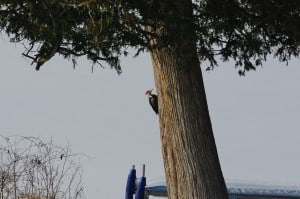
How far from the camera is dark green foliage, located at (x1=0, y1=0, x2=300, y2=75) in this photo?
6102 millimetres

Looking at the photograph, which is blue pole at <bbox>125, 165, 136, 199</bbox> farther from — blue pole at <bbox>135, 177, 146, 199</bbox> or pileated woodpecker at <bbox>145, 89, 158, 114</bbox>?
pileated woodpecker at <bbox>145, 89, 158, 114</bbox>

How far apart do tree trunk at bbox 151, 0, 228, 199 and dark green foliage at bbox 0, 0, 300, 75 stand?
35 centimetres

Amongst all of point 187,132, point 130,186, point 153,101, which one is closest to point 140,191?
point 130,186

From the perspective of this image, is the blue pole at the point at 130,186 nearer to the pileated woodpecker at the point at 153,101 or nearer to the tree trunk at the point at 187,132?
the pileated woodpecker at the point at 153,101

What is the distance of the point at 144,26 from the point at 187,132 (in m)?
1.20

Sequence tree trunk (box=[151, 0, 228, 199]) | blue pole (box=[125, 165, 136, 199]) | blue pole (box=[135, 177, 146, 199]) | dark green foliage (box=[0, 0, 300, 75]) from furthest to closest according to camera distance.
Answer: blue pole (box=[125, 165, 136, 199])
blue pole (box=[135, 177, 146, 199])
tree trunk (box=[151, 0, 228, 199])
dark green foliage (box=[0, 0, 300, 75])

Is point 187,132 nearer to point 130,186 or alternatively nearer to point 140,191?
point 140,191

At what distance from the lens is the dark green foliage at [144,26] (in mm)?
6102

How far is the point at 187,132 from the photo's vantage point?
714 cm

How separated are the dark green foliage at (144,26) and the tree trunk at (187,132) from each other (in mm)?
353

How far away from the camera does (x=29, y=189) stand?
8.64m

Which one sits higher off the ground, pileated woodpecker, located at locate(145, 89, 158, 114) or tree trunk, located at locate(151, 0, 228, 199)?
pileated woodpecker, located at locate(145, 89, 158, 114)

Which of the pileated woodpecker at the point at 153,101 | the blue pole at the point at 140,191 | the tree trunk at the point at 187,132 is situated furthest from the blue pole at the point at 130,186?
the tree trunk at the point at 187,132

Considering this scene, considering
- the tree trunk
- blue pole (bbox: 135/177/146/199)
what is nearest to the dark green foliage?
the tree trunk
